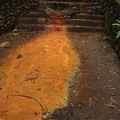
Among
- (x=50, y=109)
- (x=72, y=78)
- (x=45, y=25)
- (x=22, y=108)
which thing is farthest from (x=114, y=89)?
(x=45, y=25)

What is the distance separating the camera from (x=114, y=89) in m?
4.71

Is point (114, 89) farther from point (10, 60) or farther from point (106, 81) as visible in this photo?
point (10, 60)

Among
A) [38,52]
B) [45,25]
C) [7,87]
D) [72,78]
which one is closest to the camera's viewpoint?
[7,87]

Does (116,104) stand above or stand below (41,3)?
below

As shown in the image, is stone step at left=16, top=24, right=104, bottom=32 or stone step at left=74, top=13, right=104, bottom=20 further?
stone step at left=74, top=13, right=104, bottom=20

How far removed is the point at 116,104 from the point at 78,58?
1.94 m

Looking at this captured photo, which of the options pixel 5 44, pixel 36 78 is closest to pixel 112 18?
pixel 5 44

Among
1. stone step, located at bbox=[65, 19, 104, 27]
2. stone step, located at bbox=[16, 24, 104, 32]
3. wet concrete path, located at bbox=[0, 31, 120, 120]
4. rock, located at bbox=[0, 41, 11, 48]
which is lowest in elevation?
wet concrete path, located at bbox=[0, 31, 120, 120]

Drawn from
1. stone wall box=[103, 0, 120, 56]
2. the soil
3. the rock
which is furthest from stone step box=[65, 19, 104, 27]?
the rock

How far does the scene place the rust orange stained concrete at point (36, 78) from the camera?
405 cm

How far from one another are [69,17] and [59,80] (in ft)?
12.7

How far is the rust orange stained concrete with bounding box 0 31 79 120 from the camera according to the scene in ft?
13.3

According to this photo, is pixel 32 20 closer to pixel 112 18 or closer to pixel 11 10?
pixel 11 10

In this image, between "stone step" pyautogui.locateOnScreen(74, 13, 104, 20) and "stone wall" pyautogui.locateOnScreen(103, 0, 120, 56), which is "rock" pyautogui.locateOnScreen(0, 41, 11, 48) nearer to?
"stone step" pyautogui.locateOnScreen(74, 13, 104, 20)
